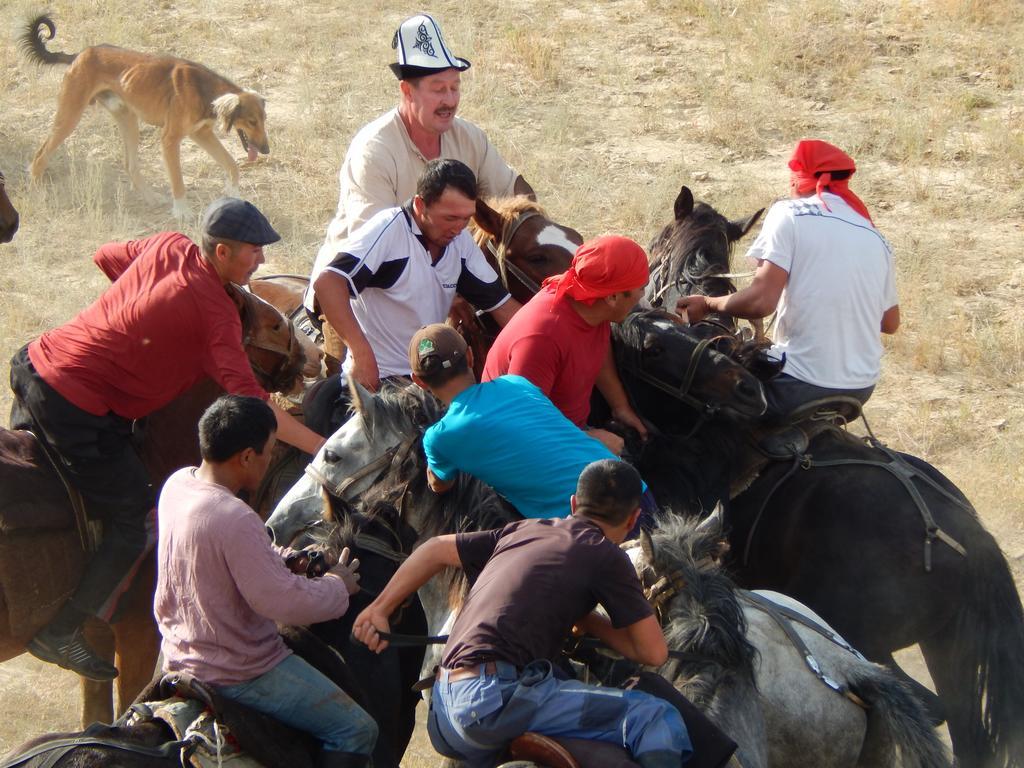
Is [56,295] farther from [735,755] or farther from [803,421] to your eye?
[735,755]

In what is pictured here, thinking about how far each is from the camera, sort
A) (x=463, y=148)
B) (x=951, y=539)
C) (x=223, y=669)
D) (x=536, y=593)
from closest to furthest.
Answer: (x=536, y=593), (x=223, y=669), (x=951, y=539), (x=463, y=148)

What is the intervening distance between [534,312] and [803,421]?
64.2 inches

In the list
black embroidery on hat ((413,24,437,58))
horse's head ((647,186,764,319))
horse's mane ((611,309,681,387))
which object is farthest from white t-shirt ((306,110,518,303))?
horse's mane ((611,309,681,387))

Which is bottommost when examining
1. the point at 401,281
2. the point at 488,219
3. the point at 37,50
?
the point at 401,281

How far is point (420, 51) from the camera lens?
6.38 m

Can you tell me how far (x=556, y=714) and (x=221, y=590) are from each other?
1209 mm

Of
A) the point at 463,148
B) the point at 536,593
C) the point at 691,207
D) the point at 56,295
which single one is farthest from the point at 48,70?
the point at 536,593

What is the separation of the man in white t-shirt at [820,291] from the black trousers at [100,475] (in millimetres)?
3117

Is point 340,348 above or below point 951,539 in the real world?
above

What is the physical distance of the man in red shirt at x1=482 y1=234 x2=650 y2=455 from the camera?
5004 mm

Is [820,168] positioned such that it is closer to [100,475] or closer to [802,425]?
[802,425]

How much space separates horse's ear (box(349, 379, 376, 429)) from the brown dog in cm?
932

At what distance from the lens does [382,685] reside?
4906 millimetres

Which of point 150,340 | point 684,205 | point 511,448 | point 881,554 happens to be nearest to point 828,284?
point 684,205
